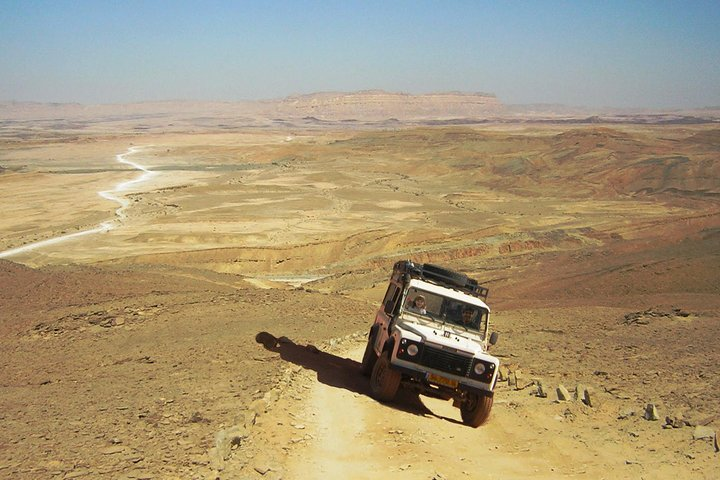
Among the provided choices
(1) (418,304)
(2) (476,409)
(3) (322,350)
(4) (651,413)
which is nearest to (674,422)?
(4) (651,413)

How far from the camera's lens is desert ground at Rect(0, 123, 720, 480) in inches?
344

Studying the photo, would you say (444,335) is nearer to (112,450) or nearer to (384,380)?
(384,380)

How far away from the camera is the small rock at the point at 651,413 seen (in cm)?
1080

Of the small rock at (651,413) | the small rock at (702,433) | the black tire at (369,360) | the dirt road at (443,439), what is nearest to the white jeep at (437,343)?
the black tire at (369,360)

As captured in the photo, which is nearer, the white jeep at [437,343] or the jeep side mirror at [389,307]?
the white jeep at [437,343]

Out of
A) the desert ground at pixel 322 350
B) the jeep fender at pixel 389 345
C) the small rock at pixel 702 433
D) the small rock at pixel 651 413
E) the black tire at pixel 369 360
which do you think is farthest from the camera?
the black tire at pixel 369 360

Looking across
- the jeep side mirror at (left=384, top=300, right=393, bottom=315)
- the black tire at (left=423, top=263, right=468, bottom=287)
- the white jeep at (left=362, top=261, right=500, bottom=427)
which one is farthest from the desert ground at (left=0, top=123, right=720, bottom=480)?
the black tire at (left=423, top=263, right=468, bottom=287)

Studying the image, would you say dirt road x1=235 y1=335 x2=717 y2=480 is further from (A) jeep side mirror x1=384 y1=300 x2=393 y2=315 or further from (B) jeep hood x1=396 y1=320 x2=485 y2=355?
(A) jeep side mirror x1=384 y1=300 x2=393 y2=315

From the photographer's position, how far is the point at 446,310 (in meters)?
11.9

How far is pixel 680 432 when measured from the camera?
10.1 m

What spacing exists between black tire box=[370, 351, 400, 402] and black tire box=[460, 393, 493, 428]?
115 cm

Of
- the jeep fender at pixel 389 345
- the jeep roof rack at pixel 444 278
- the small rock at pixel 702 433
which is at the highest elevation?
the jeep roof rack at pixel 444 278

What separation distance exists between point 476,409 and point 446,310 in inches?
68.8

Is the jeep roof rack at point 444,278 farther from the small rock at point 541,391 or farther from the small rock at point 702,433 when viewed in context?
the small rock at point 702,433
